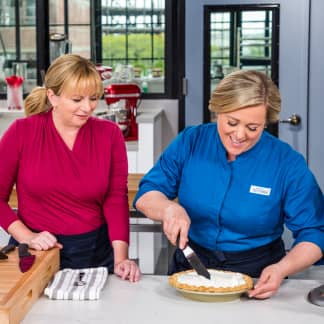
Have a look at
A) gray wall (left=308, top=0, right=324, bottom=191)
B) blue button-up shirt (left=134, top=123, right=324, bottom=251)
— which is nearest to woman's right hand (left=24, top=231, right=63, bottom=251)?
blue button-up shirt (left=134, top=123, right=324, bottom=251)

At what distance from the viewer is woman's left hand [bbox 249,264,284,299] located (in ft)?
6.31

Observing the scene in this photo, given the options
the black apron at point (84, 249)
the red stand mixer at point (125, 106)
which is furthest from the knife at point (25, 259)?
the red stand mixer at point (125, 106)

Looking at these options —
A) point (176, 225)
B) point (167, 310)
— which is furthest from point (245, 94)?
point (167, 310)

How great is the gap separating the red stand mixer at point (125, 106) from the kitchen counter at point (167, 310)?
2.53 meters

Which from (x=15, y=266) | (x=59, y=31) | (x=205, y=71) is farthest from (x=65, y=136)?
(x=59, y=31)

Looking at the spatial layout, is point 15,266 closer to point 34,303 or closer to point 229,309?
point 34,303

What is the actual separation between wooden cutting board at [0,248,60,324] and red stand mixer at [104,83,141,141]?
2382 mm

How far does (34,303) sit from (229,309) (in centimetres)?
50

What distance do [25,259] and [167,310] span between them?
16.5 inches

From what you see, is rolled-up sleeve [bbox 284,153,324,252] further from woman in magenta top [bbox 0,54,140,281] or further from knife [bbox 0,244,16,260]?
knife [bbox 0,244,16,260]

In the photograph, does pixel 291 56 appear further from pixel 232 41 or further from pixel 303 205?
pixel 303 205

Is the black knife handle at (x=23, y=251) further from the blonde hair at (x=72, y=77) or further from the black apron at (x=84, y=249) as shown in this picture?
the blonde hair at (x=72, y=77)

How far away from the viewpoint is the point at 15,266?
2.00 m

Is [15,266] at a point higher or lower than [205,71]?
lower
